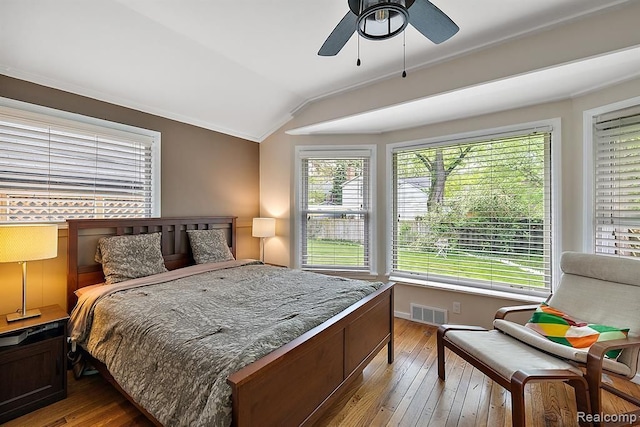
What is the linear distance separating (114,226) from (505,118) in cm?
417

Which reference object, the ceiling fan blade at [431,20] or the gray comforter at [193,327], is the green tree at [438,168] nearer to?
the gray comforter at [193,327]

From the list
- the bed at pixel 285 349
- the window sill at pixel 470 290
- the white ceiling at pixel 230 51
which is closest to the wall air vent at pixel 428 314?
the window sill at pixel 470 290

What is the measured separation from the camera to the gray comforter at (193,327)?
1.32 metres

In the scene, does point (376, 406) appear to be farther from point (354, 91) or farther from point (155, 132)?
point (155, 132)

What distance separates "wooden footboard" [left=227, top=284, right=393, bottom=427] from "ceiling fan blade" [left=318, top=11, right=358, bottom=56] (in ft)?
5.82

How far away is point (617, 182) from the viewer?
249 cm

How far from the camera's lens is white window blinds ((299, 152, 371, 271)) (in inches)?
157

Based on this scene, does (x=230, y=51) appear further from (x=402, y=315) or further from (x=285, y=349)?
(x=402, y=315)

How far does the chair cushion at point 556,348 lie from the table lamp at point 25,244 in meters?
3.47

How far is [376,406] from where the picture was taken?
2.03m

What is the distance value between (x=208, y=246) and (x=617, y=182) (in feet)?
13.4

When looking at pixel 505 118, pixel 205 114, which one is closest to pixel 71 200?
pixel 205 114

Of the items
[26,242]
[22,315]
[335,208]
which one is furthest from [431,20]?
[22,315]

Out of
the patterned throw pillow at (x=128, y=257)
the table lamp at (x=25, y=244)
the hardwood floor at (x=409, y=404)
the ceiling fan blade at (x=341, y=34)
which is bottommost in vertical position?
the hardwood floor at (x=409, y=404)
